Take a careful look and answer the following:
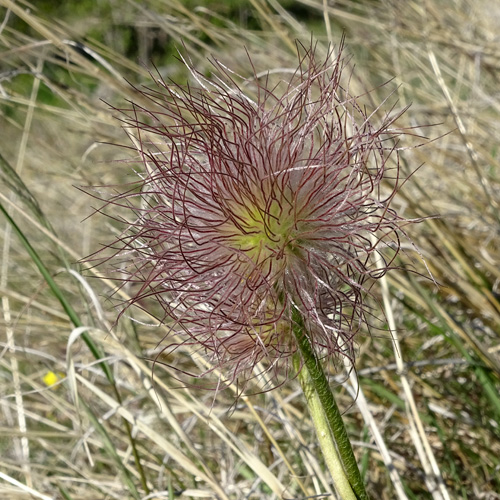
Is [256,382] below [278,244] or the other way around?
the other way around

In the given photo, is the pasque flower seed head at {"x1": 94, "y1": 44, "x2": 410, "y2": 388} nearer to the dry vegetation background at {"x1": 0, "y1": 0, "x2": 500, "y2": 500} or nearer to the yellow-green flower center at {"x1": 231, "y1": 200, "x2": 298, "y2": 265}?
the yellow-green flower center at {"x1": 231, "y1": 200, "x2": 298, "y2": 265}

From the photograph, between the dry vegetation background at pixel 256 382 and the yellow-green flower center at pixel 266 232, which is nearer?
the yellow-green flower center at pixel 266 232

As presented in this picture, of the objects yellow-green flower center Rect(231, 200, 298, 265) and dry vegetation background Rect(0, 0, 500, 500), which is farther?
dry vegetation background Rect(0, 0, 500, 500)

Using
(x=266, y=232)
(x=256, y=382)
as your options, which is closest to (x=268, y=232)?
(x=266, y=232)

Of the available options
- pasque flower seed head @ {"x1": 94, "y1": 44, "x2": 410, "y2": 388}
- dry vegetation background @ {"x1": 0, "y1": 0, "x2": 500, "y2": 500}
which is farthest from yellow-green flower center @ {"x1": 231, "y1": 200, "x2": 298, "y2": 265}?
dry vegetation background @ {"x1": 0, "y1": 0, "x2": 500, "y2": 500}

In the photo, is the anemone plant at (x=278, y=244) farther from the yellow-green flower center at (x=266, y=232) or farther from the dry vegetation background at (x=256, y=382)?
the dry vegetation background at (x=256, y=382)

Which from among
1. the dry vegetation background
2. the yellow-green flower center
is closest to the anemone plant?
the yellow-green flower center

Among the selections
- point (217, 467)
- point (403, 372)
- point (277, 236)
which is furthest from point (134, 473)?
point (277, 236)

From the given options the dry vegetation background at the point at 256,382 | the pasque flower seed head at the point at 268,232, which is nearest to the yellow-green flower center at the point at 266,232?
the pasque flower seed head at the point at 268,232

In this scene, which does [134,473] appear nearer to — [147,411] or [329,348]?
[147,411]

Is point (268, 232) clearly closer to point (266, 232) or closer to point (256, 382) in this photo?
point (266, 232)

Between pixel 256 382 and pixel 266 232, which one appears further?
pixel 256 382
